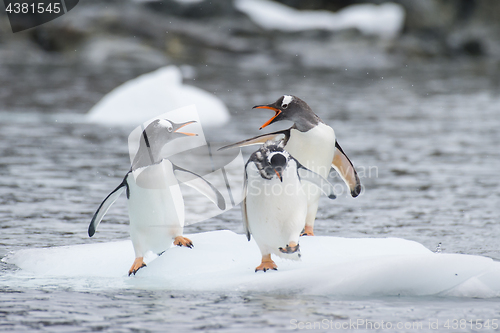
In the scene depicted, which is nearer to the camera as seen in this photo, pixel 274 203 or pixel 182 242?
pixel 274 203

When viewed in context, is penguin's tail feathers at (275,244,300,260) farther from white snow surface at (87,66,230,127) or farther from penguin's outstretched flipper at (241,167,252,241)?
white snow surface at (87,66,230,127)

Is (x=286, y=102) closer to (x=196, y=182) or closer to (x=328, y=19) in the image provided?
(x=196, y=182)

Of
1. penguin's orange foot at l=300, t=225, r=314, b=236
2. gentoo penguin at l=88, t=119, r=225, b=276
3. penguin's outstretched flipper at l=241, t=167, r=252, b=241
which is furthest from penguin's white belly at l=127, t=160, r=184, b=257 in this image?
penguin's orange foot at l=300, t=225, r=314, b=236

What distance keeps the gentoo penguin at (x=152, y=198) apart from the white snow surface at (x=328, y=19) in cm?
2761

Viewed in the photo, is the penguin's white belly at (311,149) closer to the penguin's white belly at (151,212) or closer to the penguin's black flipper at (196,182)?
the penguin's black flipper at (196,182)

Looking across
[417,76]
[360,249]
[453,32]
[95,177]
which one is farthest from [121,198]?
[453,32]

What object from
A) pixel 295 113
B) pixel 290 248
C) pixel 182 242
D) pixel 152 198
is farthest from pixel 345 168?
pixel 152 198

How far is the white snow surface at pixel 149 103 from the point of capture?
1484 cm

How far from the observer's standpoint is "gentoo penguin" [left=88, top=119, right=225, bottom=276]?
533 centimetres

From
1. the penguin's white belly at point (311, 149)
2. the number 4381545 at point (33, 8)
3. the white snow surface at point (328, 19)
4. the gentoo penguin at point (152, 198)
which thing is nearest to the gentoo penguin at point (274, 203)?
the gentoo penguin at point (152, 198)

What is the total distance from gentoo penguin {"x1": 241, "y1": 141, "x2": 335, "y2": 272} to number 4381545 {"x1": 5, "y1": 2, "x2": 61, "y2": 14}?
29.9 m

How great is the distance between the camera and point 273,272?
4.90 m

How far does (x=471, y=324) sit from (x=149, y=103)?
11.7m

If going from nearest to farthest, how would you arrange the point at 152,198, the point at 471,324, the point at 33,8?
1. the point at 471,324
2. the point at 152,198
3. the point at 33,8
